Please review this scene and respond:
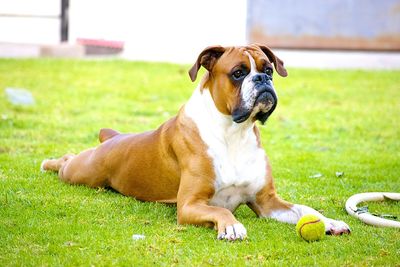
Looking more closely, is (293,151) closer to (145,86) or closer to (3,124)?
(3,124)

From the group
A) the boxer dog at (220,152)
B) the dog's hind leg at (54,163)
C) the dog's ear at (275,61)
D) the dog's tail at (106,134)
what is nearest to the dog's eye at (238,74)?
the boxer dog at (220,152)

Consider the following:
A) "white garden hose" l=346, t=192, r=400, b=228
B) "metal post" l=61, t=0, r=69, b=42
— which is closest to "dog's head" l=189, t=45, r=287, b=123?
"white garden hose" l=346, t=192, r=400, b=228

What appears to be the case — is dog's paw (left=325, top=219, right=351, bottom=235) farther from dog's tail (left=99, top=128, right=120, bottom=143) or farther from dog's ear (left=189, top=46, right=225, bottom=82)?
dog's tail (left=99, top=128, right=120, bottom=143)

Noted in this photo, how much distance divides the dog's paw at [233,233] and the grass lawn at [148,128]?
2.5 inches

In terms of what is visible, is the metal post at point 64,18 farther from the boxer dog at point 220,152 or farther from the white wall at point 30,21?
the boxer dog at point 220,152

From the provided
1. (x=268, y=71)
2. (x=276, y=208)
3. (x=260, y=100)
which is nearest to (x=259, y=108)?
(x=260, y=100)

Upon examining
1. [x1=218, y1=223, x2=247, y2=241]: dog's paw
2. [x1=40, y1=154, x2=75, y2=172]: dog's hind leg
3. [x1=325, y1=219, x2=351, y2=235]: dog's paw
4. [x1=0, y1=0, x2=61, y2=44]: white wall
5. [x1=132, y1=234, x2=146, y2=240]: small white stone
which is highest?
[x1=218, y1=223, x2=247, y2=241]: dog's paw

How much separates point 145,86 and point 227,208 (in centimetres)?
910

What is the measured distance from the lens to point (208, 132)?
6.43m

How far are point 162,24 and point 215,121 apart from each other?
1290 centimetres

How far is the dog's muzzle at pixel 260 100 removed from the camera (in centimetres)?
602

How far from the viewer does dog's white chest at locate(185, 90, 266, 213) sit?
6.34 m

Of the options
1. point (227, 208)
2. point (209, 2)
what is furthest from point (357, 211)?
point (209, 2)

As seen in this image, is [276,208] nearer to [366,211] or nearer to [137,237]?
[366,211]
